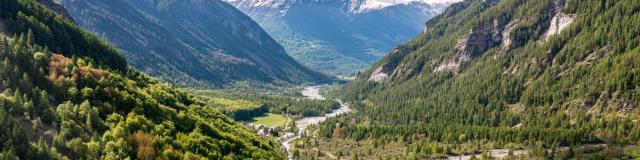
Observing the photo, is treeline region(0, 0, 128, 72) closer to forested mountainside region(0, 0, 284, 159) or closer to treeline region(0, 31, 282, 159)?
forested mountainside region(0, 0, 284, 159)

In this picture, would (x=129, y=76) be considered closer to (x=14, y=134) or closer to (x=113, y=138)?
(x=113, y=138)

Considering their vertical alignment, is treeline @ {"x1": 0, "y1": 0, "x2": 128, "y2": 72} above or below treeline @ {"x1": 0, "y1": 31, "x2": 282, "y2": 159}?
above

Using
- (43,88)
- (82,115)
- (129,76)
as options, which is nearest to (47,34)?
(129,76)

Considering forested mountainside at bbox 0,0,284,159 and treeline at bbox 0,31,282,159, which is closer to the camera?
treeline at bbox 0,31,282,159

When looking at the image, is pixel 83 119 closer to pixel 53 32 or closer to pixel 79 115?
pixel 79 115

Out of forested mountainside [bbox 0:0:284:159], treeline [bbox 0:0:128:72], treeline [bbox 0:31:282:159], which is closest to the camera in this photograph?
treeline [bbox 0:31:282:159]

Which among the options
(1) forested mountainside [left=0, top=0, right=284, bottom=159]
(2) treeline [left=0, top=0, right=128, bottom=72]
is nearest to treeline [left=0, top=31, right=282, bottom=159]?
(1) forested mountainside [left=0, top=0, right=284, bottom=159]

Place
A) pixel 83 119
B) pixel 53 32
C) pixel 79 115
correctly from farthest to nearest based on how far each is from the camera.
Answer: pixel 53 32 → pixel 83 119 → pixel 79 115

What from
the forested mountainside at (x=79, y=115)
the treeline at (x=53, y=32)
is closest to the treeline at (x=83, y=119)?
the forested mountainside at (x=79, y=115)

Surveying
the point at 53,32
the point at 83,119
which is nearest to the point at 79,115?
the point at 83,119
